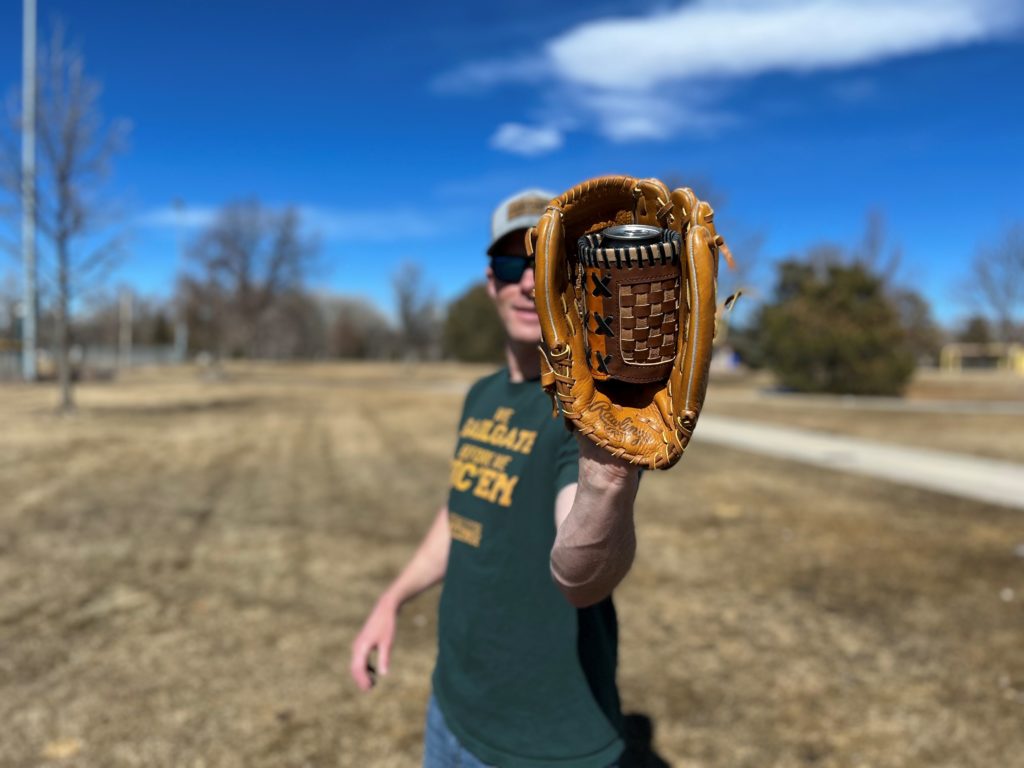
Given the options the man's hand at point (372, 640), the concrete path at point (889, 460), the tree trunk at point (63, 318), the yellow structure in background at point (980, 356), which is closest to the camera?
the man's hand at point (372, 640)

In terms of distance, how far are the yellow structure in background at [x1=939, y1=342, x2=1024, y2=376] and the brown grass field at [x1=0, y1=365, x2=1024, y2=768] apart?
51.5 meters

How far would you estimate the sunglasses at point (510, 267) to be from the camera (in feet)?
5.95

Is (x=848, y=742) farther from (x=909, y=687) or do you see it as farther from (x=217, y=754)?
(x=217, y=754)

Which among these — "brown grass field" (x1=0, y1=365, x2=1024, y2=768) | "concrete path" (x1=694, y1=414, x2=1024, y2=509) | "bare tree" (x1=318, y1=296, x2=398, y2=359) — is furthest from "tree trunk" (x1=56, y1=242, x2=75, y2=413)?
"bare tree" (x1=318, y1=296, x2=398, y2=359)

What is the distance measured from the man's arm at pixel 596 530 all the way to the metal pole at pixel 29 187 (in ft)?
53.4

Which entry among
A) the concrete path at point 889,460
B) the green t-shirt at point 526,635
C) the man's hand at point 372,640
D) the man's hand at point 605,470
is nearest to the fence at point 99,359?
the concrete path at point 889,460

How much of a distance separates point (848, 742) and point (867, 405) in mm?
16740

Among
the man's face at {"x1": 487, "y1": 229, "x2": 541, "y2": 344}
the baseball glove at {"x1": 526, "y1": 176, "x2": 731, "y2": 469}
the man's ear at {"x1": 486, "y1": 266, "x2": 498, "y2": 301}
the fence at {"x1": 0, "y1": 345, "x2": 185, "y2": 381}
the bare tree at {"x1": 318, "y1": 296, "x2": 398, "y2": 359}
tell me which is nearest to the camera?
the baseball glove at {"x1": 526, "y1": 176, "x2": 731, "y2": 469}

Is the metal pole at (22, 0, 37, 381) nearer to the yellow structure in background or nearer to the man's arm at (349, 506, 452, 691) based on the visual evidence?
the man's arm at (349, 506, 452, 691)

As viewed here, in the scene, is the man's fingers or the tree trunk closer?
the man's fingers

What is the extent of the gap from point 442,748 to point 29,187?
16.1 meters

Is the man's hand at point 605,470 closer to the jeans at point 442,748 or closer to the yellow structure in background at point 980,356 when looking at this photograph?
the jeans at point 442,748

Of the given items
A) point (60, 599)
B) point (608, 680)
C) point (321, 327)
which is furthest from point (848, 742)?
point (321, 327)

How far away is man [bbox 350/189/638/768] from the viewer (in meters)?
1.52
